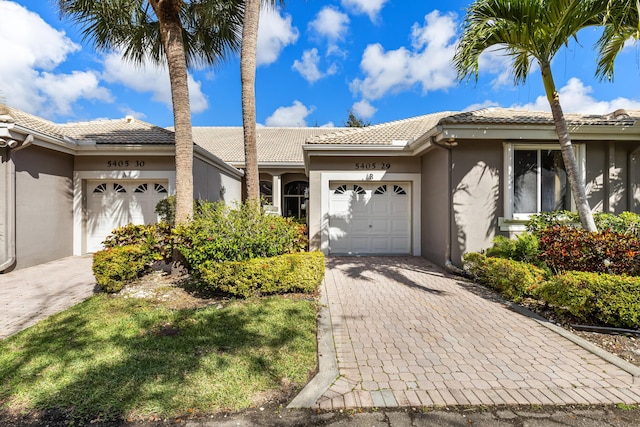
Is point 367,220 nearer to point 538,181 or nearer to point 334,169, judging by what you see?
point 334,169

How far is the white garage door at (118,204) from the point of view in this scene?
10.4 meters

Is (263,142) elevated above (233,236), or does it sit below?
above

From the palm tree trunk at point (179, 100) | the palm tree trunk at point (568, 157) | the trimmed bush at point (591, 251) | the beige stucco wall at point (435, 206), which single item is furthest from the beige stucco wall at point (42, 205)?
the palm tree trunk at point (568, 157)

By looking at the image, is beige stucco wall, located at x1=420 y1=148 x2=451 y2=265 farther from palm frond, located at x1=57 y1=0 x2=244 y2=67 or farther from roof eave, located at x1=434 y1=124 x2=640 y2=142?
palm frond, located at x1=57 y1=0 x2=244 y2=67

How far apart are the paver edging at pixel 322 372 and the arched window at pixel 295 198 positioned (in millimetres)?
14416

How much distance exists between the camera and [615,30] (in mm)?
5793

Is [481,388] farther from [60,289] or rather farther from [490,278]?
[60,289]

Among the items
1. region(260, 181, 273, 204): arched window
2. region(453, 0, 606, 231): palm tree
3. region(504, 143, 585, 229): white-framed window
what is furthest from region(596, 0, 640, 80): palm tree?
region(260, 181, 273, 204): arched window

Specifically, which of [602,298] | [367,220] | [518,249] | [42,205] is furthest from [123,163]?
[602,298]

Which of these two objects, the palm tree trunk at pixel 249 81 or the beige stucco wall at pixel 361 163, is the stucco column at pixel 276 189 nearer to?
the beige stucco wall at pixel 361 163

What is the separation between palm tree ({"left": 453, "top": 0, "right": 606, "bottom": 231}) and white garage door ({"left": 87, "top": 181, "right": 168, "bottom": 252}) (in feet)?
32.8

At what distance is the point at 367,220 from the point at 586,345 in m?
6.71

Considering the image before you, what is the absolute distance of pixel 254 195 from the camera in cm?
748

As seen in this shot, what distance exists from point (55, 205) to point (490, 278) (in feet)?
41.5
